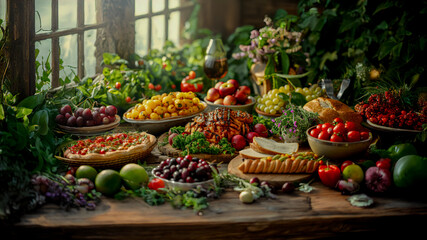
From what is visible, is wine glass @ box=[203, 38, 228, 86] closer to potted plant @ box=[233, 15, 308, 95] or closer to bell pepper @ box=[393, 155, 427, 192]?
potted plant @ box=[233, 15, 308, 95]

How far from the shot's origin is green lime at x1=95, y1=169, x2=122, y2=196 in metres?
2.69

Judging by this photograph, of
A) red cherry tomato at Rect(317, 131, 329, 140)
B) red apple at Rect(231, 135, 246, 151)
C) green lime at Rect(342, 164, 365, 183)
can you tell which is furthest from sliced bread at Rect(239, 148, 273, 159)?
green lime at Rect(342, 164, 365, 183)

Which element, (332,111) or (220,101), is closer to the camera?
(332,111)

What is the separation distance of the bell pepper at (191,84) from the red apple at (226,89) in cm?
53

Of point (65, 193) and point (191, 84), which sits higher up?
point (191, 84)

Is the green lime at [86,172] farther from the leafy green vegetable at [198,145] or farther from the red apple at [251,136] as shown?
the red apple at [251,136]

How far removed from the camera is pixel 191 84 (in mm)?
4797

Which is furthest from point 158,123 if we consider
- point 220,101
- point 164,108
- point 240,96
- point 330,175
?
point 330,175

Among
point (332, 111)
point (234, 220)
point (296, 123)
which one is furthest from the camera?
point (332, 111)

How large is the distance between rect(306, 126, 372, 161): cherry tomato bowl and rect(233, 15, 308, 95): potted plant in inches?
60.4

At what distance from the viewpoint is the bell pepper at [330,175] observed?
284cm

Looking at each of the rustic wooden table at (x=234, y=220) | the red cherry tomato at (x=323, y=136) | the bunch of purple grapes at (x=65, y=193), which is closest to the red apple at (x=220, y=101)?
the red cherry tomato at (x=323, y=136)

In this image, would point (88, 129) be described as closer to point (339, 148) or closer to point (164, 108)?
point (164, 108)

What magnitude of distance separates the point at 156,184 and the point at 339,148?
1203mm
